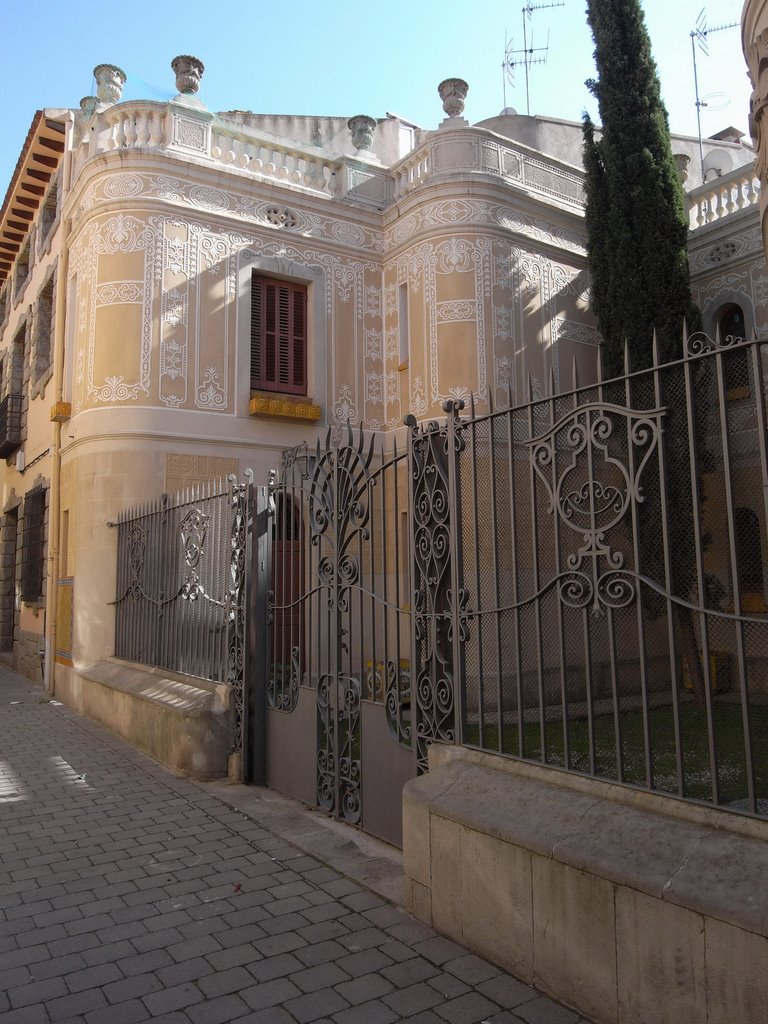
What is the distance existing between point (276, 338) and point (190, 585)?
5962 mm

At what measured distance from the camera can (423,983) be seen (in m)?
3.36

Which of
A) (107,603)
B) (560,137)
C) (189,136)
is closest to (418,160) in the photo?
(189,136)

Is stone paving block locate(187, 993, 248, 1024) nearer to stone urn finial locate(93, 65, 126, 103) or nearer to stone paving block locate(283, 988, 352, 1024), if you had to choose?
stone paving block locate(283, 988, 352, 1024)

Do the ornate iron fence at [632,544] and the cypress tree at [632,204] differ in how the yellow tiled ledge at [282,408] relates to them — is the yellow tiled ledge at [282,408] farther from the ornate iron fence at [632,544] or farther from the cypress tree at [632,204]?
the ornate iron fence at [632,544]

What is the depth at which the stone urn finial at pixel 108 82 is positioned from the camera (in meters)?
12.8

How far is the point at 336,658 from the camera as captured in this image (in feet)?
18.4

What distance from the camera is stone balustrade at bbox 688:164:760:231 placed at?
13.6 m

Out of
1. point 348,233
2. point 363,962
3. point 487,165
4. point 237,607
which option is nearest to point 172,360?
point 348,233

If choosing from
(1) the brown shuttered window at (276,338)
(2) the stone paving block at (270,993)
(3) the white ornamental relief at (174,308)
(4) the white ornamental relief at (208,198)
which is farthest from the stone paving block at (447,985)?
(4) the white ornamental relief at (208,198)

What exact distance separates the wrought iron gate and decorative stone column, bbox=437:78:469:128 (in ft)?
29.8

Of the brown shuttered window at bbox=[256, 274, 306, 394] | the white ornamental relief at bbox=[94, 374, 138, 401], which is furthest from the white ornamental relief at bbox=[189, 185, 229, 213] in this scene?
the white ornamental relief at bbox=[94, 374, 138, 401]

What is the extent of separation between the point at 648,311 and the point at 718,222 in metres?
2.99

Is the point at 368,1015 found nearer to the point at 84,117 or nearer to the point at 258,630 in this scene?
the point at 258,630

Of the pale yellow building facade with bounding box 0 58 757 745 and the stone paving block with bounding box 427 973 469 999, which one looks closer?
the stone paving block with bounding box 427 973 469 999
